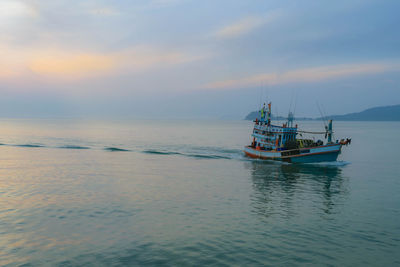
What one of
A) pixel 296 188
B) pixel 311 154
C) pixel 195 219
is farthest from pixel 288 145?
pixel 195 219

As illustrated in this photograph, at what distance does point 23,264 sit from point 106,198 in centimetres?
Result: 1185

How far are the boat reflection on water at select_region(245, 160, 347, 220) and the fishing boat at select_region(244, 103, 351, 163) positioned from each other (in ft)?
5.26

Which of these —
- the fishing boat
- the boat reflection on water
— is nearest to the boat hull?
the fishing boat

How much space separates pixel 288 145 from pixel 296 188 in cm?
2042

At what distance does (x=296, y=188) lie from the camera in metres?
32.2

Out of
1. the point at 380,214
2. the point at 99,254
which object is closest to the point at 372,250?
the point at 380,214

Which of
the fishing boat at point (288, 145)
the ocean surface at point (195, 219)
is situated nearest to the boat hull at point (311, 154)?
the fishing boat at point (288, 145)

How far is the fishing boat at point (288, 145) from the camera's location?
48656mm

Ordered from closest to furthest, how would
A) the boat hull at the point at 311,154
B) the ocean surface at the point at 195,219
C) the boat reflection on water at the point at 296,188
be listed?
the ocean surface at the point at 195,219 < the boat reflection on water at the point at 296,188 < the boat hull at the point at 311,154

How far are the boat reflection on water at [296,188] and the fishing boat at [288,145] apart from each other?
160cm

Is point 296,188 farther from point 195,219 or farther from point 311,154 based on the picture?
point 311,154

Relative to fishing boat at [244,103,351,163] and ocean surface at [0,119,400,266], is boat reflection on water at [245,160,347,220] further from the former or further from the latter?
fishing boat at [244,103,351,163]

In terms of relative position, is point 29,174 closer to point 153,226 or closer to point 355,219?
point 153,226

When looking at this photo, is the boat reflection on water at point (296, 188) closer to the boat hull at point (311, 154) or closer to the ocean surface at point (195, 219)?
the ocean surface at point (195, 219)
